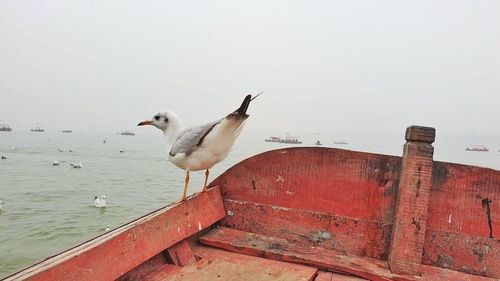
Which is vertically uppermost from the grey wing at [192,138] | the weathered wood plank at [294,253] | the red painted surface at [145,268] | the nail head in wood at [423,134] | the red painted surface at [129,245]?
the nail head in wood at [423,134]

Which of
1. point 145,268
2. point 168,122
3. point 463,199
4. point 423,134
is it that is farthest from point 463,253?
point 168,122

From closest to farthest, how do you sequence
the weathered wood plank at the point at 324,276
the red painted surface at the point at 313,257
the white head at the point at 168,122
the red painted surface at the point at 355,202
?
1. the weathered wood plank at the point at 324,276
2. the red painted surface at the point at 313,257
3. the red painted surface at the point at 355,202
4. the white head at the point at 168,122

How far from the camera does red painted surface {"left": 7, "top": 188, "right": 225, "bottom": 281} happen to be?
6.33ft

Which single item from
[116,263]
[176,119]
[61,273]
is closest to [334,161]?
[176,119]

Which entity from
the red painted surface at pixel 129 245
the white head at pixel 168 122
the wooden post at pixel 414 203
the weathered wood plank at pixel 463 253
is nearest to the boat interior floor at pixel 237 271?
the red painted surface at pixel 129 245

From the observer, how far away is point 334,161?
348 centimetres

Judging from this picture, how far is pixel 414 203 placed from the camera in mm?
2900

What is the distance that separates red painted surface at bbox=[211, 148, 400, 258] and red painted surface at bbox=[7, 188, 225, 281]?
0.47 metres

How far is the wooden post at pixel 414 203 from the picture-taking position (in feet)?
9.32

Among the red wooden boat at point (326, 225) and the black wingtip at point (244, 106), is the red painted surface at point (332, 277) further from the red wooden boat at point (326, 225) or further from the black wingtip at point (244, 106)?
the black wingtip at point (244, 106)

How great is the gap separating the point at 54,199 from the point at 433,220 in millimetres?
17343

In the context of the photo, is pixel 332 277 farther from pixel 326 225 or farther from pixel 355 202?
pixel 355 202

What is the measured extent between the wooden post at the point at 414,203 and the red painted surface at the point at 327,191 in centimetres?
28

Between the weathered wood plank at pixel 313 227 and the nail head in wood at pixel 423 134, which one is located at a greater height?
the nail head in wood at pixel 423 134
